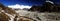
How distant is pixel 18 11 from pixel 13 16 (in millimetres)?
108

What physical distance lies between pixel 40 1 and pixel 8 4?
49 cm

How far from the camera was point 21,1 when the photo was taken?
2299 mm

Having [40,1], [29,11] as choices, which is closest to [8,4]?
[29,11]

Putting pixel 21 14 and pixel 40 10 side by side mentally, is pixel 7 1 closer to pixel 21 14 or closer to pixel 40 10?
pixel 21 14

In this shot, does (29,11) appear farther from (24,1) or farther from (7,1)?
(7,1)

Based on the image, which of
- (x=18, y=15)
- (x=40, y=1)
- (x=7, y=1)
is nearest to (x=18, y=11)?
(x=18, y=15)

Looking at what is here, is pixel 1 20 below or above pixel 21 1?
below

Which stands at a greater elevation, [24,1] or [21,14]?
[24,1]

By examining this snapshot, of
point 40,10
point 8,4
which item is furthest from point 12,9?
point 40,10

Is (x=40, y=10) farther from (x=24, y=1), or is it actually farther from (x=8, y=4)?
(x=8, y=4)

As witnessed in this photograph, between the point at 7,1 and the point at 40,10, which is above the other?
the point at 7,1

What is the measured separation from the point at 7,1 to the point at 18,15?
27 cm

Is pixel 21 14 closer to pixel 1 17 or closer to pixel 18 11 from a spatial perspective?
pixel 18 11

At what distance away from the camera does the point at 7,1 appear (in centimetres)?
228
